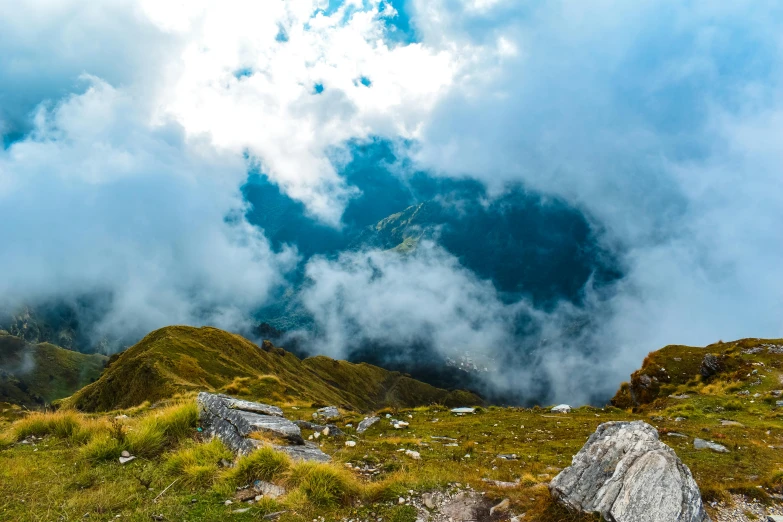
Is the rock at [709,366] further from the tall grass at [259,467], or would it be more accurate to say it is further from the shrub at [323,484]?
the tall grass at [259,467]

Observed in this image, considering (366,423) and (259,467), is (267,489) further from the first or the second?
(366,423)

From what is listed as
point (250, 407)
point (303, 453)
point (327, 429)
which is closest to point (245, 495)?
point (303, 453)

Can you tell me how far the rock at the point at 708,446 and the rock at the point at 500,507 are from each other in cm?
1411

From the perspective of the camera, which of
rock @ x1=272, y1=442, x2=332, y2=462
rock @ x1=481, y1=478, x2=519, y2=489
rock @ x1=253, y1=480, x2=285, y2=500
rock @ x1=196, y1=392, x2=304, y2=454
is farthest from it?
rock @ x1=196, y1=392, x2=304, y2=454

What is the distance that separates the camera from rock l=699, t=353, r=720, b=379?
3803 centimetres

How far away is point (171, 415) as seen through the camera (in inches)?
496

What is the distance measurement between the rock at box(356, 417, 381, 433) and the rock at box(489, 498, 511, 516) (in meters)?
12.6

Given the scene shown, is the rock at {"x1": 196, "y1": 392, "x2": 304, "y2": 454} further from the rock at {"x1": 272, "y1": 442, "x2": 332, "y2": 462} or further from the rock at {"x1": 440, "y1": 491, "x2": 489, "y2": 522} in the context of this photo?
the rock at {"x1": 440, "y1": 491, "x2": 489, "y2": 522}

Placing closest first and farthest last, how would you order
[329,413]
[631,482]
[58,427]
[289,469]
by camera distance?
[631,482]
[289,469]
[58,427]
[329,413]

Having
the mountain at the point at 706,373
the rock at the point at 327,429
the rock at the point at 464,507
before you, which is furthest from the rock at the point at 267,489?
the mountain at the point at 706,373

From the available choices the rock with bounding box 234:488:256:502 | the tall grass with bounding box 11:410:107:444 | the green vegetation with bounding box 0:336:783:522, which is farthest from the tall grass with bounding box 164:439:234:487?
the tall grass with bounding box 11:410:107:444

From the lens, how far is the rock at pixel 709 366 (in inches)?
1497

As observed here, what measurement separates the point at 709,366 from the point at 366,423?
36.9m

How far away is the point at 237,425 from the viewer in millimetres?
11695
